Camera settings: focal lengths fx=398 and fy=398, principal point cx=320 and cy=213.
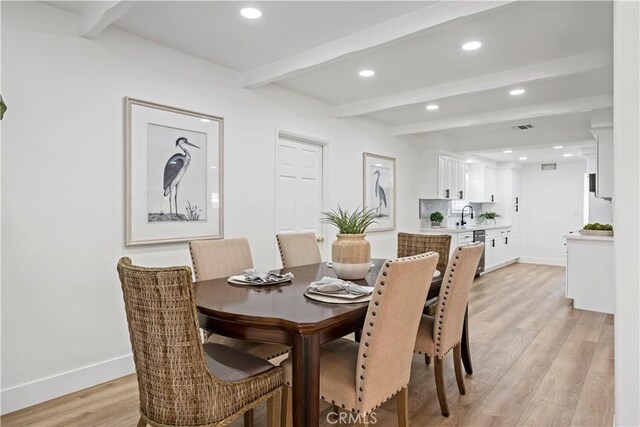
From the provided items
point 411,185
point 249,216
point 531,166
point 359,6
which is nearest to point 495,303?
point 411,185

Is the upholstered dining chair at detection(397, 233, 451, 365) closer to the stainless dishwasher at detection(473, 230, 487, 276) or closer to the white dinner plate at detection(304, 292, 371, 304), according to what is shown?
the white dinner plate at detection(304, 292, 371, 304)

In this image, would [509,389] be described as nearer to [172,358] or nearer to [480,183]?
[172,358]

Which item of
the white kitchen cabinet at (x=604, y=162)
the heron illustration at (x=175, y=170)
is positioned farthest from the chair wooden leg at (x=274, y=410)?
the white kitchen cabinet at (x=604, y=162)

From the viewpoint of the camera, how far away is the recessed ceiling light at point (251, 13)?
8.21 ft

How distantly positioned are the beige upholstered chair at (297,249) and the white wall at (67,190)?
81 centimetres

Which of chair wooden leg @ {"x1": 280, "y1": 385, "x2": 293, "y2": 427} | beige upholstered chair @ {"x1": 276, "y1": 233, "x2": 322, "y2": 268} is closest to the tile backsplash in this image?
beige upholstered chair @ {"x1": 276, "y1": 233, "x2": 322, "y2": 268}

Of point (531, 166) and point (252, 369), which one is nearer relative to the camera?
point (252, 369)

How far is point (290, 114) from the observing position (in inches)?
164

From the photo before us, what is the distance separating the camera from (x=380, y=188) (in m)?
5.55

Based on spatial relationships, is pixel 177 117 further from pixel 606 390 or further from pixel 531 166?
pixel 531 166

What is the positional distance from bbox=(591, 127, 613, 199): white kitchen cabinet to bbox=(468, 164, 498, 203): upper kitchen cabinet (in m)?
3.04

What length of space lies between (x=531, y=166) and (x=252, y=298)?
30.0ft

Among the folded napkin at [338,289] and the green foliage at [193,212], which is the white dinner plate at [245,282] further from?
the green foliage at [193,212]

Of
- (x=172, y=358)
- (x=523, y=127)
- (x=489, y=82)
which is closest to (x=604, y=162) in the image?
(x=523, y=127)
